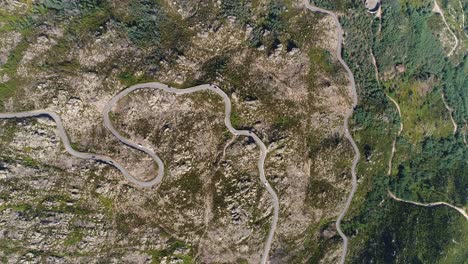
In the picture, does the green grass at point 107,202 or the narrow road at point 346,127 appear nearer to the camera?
the green grass at point 107,202

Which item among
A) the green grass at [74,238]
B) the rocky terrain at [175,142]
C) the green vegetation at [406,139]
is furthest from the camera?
the green vegetation at [406,139]

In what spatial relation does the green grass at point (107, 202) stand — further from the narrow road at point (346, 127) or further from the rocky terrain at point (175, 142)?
the narrow road at point (346, 127)

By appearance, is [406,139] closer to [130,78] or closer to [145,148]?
[145,148]

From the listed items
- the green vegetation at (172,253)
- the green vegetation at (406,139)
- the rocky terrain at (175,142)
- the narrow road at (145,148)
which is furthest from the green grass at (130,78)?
the green vegetation at (406,139)

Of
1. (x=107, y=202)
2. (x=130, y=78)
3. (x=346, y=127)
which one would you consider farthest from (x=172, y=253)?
(x=346, y=127)

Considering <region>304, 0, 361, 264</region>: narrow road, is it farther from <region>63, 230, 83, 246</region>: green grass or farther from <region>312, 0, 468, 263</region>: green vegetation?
<region>63, 230, 83, 246</region>: green grass

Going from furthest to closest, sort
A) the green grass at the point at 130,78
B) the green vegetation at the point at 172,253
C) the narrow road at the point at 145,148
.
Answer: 1. the green grass at the point at 130,78
2. the green vegetation at the point at 172,253
3. the narrow road at the point at 145,148

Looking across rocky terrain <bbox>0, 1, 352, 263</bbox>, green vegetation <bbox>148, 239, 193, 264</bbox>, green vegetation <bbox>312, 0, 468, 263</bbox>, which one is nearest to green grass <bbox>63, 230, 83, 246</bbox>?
rocky terrain <bbox>0, 1, 352, 263</bbox>

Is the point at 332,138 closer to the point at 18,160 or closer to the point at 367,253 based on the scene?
the point at 367,253

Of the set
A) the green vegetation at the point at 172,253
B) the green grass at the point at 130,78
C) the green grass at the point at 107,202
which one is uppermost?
the green grass at the point at 130,78

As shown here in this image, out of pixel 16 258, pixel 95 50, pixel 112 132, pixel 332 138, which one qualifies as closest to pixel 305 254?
pixel 332 138
